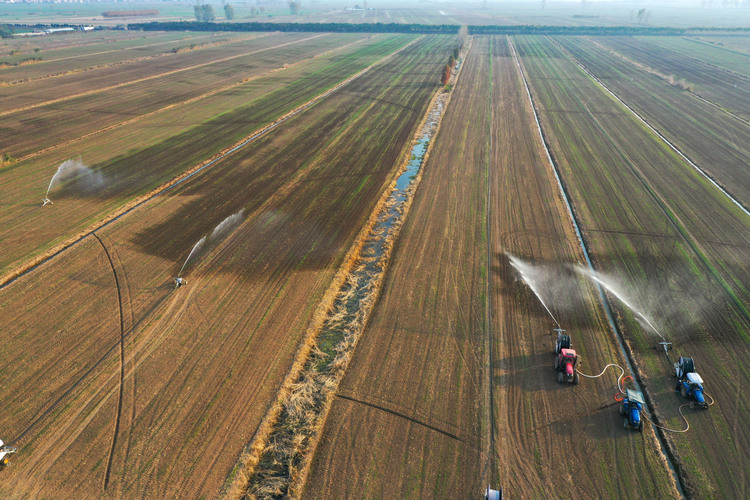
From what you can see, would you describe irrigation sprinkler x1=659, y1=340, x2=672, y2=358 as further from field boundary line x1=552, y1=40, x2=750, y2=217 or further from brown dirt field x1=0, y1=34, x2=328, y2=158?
brown dirt field x1=0, y1=34, x2=328, y2=158

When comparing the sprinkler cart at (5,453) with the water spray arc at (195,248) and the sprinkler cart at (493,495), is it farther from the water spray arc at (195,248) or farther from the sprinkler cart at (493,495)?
the sprinkler cart at (493,495)

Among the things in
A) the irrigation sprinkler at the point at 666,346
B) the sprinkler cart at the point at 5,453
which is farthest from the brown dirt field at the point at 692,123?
the sprinkler cart at the point at 5,453

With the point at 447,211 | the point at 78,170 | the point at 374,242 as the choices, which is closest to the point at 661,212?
the point at 447,211

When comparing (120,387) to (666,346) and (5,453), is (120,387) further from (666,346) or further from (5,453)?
(666,346)

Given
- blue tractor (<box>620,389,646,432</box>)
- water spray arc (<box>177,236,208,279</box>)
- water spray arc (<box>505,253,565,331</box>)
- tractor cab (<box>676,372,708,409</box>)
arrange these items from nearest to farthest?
blue tractor (<box>620,389,646,432</box>)
tractor cab (<box>676,372,708,409</box>)
water spray arc (<box>505,253,565,331</box>)
water spray arc (<box>177,236,208,279</box>)

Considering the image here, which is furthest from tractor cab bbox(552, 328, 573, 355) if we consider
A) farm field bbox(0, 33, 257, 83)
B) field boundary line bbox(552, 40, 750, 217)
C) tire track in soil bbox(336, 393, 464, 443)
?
farm field bbox(0, 33, 257, 83)

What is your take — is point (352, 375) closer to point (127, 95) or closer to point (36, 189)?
point (36, 189)

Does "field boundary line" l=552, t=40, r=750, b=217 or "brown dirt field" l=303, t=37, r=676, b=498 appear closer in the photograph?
"brown dirt field" l=303, t=37, r=676, b=498

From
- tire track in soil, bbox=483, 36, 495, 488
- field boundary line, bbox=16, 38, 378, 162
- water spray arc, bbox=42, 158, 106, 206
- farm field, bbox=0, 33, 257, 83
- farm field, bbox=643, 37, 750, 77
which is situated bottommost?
tire track in soil, bbox=483, 36, 495, 488
